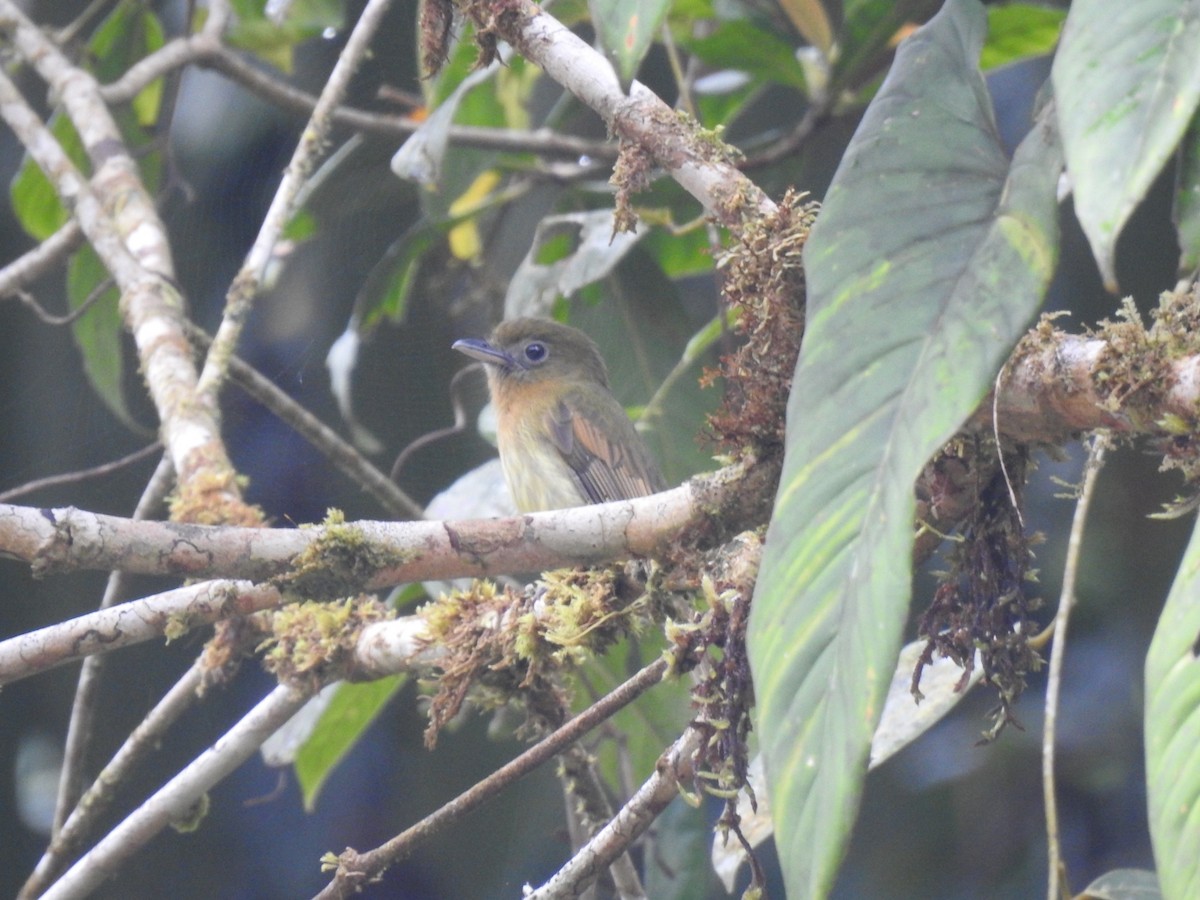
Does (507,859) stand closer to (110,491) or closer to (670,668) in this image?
(110,491)

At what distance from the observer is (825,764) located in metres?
1.03

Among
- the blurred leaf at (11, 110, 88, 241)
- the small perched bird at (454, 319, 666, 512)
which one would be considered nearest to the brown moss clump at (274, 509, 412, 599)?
the small perched bird at (454, 319, 666, 512)

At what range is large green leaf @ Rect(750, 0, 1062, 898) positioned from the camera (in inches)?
40.9

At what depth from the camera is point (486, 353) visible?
4.14 meters

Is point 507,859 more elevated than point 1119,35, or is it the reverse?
point 1119,35

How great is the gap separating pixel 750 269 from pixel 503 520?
558 mm

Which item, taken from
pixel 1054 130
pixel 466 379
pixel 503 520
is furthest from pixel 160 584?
pixel 1054 130

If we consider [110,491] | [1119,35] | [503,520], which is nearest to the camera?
[1119,35]

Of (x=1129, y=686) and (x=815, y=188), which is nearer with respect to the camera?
(x=1129, y=686)

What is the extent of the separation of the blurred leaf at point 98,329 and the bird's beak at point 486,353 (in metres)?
1.07

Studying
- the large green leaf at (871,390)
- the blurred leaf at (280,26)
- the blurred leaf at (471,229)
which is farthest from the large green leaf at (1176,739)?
the blurred leaf at (280,26)

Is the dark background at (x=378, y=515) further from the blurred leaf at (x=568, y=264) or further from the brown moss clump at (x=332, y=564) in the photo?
the brown moss clump at (x=332, y=564)

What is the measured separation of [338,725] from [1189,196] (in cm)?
246

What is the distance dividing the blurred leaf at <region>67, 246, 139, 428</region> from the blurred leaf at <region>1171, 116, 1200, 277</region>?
3155mm
